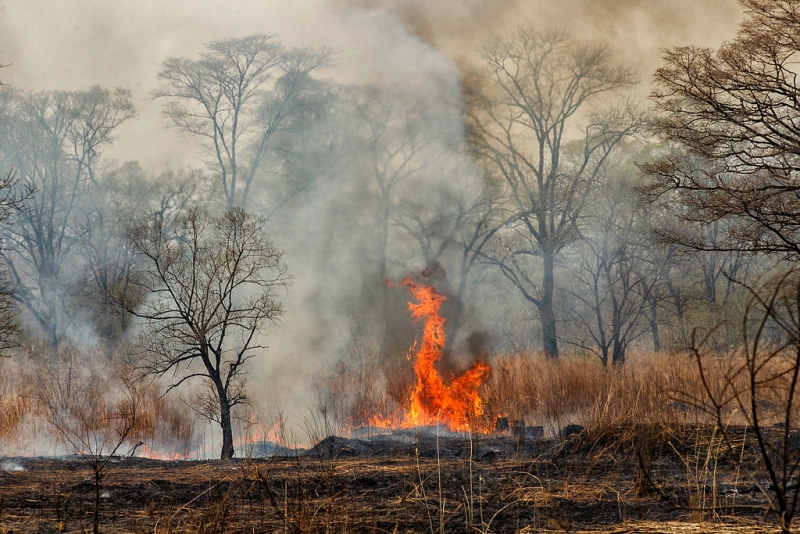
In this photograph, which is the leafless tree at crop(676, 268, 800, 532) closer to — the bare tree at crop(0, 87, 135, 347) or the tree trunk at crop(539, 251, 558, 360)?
the tree trunk at crop(539, 251, 558, 360)

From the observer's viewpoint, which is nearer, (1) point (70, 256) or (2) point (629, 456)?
(2) point (629, 456)

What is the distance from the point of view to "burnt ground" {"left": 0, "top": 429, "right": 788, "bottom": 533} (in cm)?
487

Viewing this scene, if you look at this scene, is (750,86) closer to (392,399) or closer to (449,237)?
(392,399)

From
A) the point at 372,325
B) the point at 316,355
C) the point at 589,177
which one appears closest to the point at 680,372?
the point at 589,177

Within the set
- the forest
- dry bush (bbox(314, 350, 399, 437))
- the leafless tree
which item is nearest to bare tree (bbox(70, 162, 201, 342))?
the forest

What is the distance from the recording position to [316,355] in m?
23.0

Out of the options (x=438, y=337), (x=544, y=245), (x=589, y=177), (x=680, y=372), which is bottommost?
(x=680, y=372)

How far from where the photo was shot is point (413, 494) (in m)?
6.55

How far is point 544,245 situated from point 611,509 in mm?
17305

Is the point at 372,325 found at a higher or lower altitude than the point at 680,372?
higher

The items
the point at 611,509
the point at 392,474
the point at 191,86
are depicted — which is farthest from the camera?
the point at 191,86

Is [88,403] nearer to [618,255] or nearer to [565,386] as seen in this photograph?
[565,386]

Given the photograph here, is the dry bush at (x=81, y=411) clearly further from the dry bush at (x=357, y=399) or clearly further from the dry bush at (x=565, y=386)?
the dry bush at (x=565, y=386)

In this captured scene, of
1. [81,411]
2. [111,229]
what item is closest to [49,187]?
[111,229]
